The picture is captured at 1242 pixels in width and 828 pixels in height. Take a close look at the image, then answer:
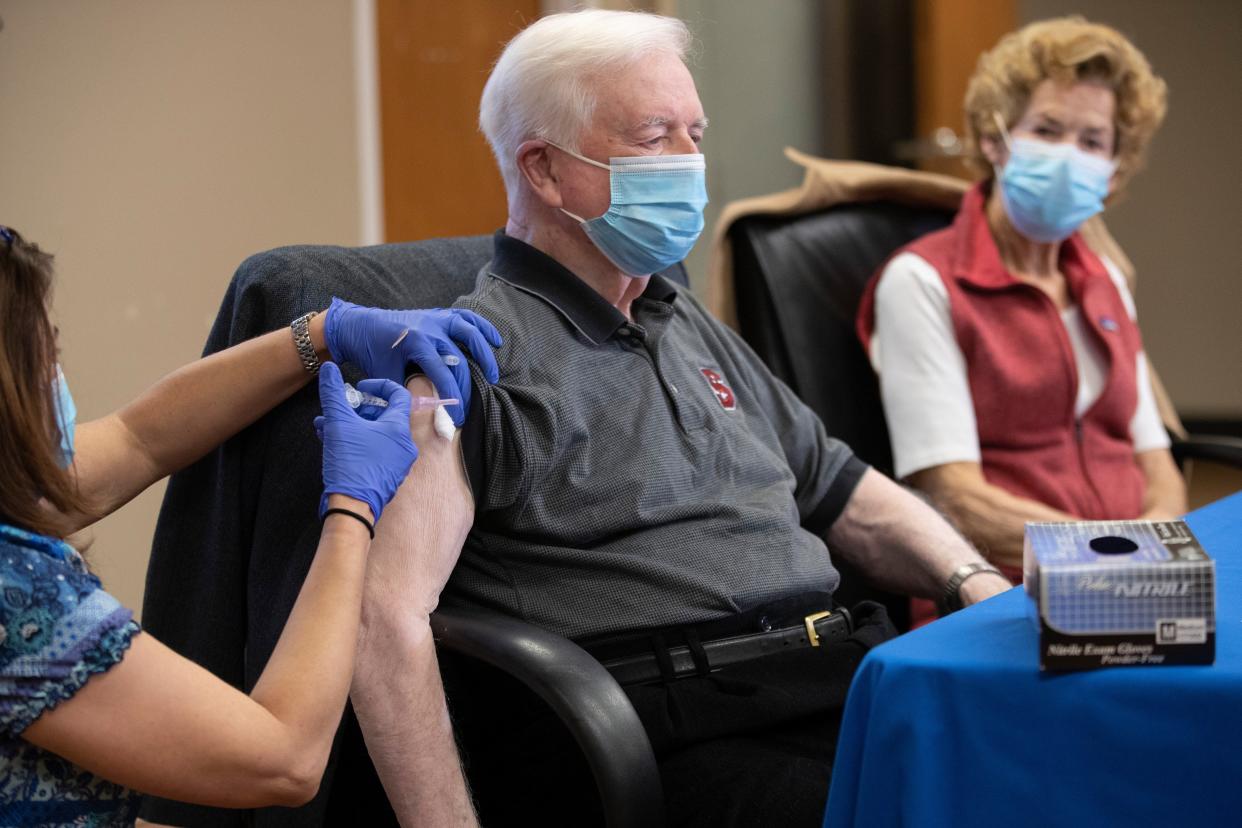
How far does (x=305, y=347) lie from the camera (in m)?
1.60

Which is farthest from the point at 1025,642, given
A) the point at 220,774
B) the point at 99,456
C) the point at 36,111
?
the point at 36,111

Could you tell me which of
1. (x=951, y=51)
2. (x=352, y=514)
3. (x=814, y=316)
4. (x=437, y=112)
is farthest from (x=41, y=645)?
(x=951, y=51)

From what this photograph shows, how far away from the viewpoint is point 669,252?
6.02 feet

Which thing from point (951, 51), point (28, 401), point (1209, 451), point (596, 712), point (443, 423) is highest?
point (951, 51)

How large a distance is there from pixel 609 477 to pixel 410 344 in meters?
0.30

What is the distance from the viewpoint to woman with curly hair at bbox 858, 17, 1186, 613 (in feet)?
7.72

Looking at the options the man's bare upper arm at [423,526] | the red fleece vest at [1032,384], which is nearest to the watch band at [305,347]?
the man's bare upper arm at [423,526]

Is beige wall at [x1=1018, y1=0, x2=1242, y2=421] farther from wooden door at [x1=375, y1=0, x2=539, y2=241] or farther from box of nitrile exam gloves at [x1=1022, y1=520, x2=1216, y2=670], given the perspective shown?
box of nitrile exam gloves at [x1=1022, y1=520, x2=1216, y2=670]

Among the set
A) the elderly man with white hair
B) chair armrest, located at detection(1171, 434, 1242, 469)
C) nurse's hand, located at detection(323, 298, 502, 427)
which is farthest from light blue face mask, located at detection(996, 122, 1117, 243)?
nurse's hand, located at detection(323, 298, 502, 427)

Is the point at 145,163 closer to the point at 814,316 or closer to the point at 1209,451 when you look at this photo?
the point at 814,316

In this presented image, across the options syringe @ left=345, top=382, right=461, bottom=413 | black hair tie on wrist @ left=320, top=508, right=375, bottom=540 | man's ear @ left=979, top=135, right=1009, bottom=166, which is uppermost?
man's ear @ left=979, top=135, right=1009, bottom=166

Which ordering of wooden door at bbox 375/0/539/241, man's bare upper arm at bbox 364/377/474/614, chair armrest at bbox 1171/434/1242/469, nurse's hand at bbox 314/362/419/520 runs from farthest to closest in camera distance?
wooden door at bbox 375/0/539/241
chair armrest at bbox 1171/434/1242/469
man's bare upper arm at bbox 364/377/474/614
nurse's hand at bbox 314/362/419/520

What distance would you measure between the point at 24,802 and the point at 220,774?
0.17m

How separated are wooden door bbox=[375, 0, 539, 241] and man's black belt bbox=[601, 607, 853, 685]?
2072 mm
